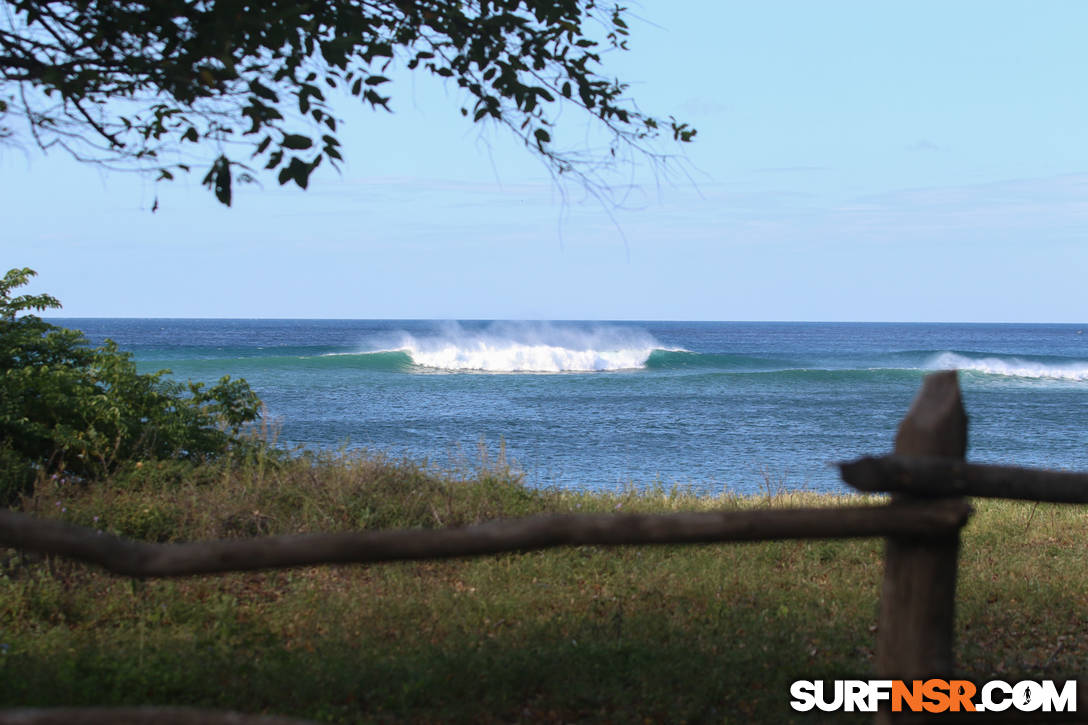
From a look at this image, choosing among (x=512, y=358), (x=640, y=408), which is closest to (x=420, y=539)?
(x=640, y=408)

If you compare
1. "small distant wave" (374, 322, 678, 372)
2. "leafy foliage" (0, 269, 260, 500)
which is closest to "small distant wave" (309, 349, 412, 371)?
"small distant wave" (374, 322, 678, 372)

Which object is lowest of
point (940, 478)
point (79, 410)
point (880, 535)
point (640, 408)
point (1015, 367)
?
point (640, 408)

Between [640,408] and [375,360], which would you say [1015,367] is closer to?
[640,408]

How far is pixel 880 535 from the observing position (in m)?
2.86

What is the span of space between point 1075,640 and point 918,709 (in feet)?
13.3

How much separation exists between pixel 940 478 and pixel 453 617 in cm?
358

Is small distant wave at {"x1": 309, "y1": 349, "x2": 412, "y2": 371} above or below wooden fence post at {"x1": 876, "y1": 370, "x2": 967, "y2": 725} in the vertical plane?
below

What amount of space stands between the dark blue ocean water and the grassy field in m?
1.38

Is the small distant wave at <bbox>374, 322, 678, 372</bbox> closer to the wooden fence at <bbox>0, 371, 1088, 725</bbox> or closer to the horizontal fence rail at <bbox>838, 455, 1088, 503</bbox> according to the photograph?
the wooden fence at <bbox>0, 371, 1088, 725</bbox>

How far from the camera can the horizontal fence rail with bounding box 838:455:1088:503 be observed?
276cm

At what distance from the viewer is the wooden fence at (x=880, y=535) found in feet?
9.24

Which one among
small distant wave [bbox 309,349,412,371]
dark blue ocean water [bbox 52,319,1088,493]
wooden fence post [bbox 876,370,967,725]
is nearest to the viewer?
wooden fence post [bbox 876,370,967,725]

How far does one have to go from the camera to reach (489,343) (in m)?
55.8

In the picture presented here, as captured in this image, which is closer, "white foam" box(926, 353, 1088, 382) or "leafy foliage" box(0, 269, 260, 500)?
"leafy foliage" box(0, 269, 260, 500)
